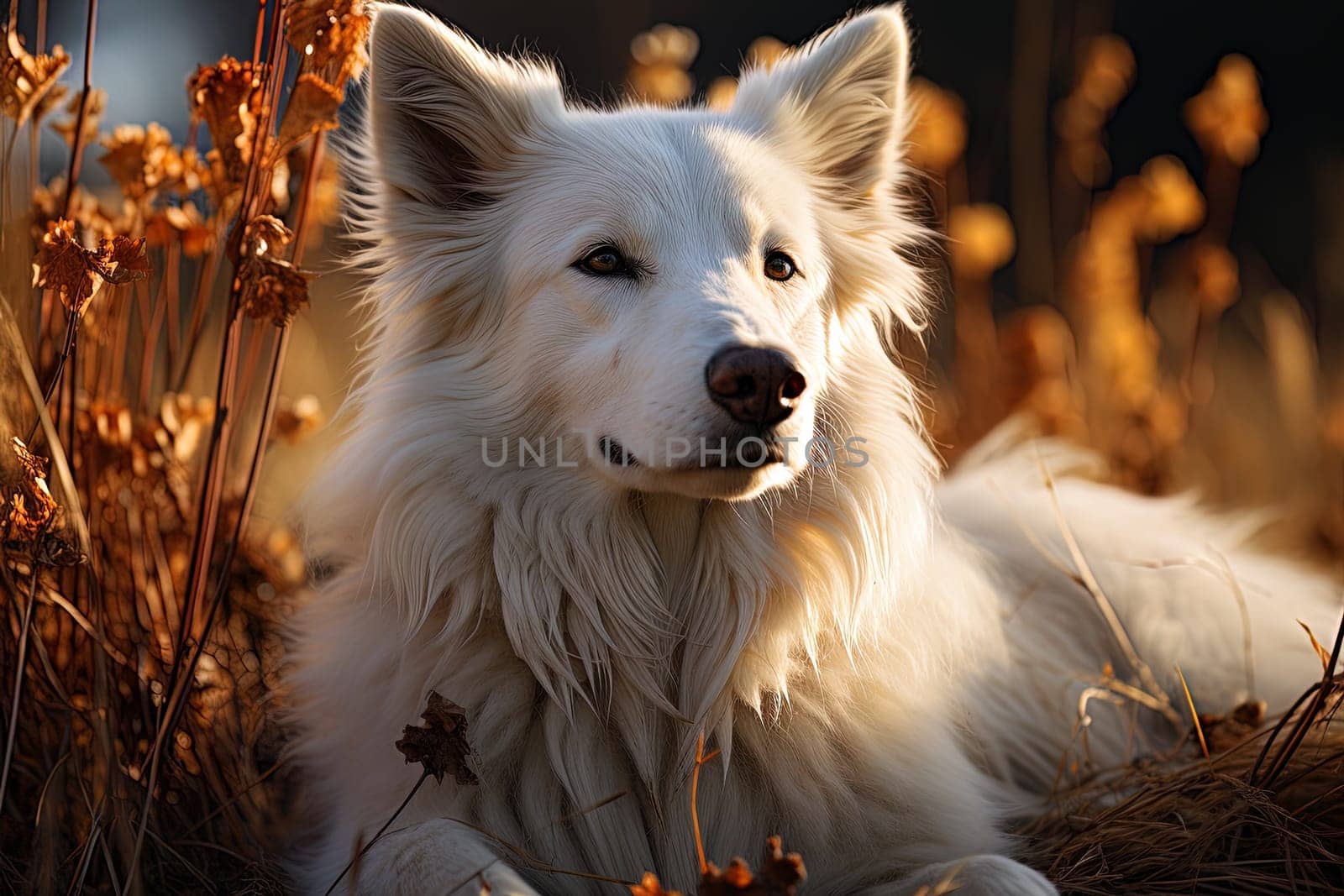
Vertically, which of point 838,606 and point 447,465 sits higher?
point 447,465

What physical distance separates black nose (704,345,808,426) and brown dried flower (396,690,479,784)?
0.75m

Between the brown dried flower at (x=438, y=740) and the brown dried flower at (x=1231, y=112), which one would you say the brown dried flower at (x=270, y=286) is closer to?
the brown dried flower at (x=438, y=740)

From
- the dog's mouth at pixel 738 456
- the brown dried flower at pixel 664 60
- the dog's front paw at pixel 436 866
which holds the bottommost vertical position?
the dog's front paw at pixel 436 866

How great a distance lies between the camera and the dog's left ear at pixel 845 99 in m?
2.85

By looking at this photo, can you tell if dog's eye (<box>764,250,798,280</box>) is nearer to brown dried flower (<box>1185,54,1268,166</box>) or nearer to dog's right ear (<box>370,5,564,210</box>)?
dog's right ear (<box>370,5,564,210</box>)

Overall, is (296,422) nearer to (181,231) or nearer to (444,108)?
(181,231)

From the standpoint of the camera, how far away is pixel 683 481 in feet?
7.23

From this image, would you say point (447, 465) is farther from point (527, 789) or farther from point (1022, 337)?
point (1022, 337)

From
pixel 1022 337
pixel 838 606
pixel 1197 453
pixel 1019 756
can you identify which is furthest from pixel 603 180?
pixel 1197 453

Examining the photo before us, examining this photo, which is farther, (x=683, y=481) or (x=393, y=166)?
(x=393, y=166)

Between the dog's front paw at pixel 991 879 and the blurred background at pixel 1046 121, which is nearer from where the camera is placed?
the dog's front paw at pixel 991 879

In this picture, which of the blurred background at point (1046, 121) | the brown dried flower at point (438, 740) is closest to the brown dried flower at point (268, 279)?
the brown dried flower at point (438, 740)

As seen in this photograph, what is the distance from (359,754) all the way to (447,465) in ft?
Result: 2.19

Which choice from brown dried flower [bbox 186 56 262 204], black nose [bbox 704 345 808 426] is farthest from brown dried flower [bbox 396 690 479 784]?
brown dried flower [bbox 186 56 262 204]
